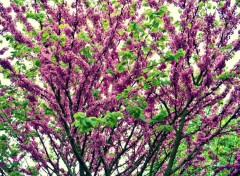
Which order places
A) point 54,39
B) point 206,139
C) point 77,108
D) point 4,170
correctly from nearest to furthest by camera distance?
point 54,39, point 77,108, point 206,139, point 4,170

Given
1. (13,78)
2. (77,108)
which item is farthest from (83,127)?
(13,78)

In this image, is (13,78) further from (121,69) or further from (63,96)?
(121,69)

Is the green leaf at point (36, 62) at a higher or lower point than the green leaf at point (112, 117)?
higher

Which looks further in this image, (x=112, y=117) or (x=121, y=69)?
→ (x=121, y=69)

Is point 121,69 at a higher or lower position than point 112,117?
higher

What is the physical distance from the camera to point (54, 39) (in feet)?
19.2

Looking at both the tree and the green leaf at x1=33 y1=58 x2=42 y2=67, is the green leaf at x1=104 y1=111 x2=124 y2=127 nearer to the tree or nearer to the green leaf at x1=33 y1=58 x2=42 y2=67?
the tree

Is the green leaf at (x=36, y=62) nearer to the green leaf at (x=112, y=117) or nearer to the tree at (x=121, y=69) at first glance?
the tree at (x=121, y=69)

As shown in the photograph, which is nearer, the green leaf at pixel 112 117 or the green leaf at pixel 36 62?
the green leaf at pixel 112 117

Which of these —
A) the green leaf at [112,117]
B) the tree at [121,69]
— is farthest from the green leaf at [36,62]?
the green leaf at [112,117]

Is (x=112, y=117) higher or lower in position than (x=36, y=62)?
lower

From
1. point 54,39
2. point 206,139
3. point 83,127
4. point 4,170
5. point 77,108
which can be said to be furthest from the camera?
point 4,170

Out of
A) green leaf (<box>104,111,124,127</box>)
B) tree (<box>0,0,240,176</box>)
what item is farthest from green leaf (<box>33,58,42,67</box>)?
green leaf (<box>104,111,124,127</box>)

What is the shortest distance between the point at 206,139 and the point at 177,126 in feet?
3.00
